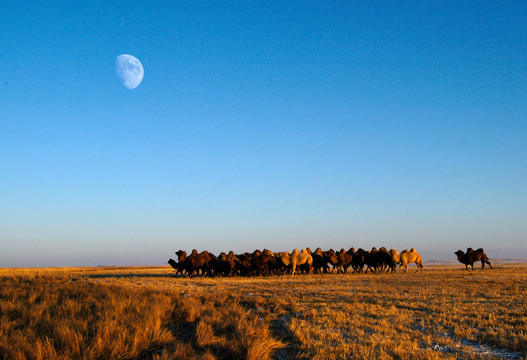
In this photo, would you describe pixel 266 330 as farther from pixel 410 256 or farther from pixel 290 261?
pixel 410 256

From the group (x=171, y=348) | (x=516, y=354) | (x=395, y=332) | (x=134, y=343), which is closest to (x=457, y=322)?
(x=395, y=332)

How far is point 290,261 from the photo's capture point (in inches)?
1313

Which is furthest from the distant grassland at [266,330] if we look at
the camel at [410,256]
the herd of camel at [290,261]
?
the camel at [410,256]

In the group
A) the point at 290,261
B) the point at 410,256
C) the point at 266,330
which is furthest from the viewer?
the point at 410,256

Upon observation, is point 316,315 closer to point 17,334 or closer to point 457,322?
point 457,322

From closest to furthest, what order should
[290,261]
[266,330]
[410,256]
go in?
[266,330]
[290,261]
[410,256]

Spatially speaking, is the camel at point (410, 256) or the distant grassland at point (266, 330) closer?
the distant grassland at point (266, 330)

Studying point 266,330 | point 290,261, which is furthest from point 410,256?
point 266,330

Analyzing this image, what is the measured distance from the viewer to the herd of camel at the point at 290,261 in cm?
3033

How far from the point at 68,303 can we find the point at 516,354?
9779mm

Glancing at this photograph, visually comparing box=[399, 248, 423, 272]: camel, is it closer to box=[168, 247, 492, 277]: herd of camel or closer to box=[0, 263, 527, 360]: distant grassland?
box=[168, 247, 492, 277]: herd of camel

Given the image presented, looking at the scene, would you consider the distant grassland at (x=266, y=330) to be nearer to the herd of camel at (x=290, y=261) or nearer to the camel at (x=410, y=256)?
the herd of camel at (x=290, y=261)

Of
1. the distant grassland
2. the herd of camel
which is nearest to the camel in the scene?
the herd of camel

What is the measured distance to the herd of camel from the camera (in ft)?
99.5
